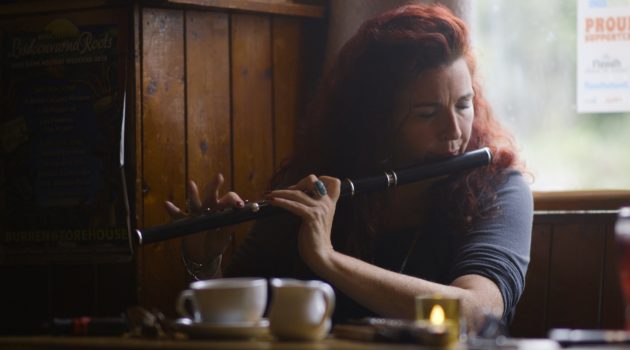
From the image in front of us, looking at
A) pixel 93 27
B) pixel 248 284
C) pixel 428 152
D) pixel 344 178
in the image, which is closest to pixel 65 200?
pixel 93 27

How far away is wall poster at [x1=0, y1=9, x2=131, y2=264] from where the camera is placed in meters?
2.52

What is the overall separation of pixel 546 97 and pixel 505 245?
73cm

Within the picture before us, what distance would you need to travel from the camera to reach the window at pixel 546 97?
2.68m

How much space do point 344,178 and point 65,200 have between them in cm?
75

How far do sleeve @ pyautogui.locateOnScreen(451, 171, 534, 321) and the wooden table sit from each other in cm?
68

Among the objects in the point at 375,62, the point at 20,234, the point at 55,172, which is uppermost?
the point at 375,62

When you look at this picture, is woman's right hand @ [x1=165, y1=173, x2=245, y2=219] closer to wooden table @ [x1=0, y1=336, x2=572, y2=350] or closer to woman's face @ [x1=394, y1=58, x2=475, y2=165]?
woman's face @ [x1=394, y1=58, x2=475, y2=165]

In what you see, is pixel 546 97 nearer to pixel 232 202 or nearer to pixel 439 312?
pixel 232 202

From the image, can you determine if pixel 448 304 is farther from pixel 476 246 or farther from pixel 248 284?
pixel 476 246

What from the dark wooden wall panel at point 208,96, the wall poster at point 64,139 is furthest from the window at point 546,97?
the wall poster at point 64,139

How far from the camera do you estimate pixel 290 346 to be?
1.32m

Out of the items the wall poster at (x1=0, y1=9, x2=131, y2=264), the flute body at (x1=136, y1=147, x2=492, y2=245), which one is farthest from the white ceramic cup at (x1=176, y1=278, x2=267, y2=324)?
the wall poster at (x1=0, y1=9, x2=131, y2=264)

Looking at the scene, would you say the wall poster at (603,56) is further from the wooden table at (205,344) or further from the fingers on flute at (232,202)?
the wooden table at (205,344)

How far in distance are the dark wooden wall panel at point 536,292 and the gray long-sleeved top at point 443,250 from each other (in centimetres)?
26
